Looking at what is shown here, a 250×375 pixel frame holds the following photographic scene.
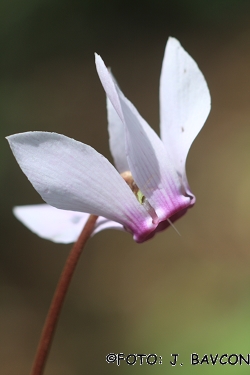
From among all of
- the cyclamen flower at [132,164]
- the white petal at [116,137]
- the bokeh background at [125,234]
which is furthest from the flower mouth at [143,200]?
the bokeh background at [125,234]

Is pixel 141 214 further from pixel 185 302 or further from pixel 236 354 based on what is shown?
pixel 185 302

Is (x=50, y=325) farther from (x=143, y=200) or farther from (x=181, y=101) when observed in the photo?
(x=181, y=101)

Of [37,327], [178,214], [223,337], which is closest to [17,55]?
[37,327]

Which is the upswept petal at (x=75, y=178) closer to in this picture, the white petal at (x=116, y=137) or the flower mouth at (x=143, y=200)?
the flower mouth at (x=143, y=200)

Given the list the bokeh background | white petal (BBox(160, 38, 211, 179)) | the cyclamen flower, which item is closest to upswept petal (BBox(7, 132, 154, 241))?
the cyclamen flower

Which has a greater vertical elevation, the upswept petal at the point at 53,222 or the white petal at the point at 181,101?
the white petal at the point at 181,101

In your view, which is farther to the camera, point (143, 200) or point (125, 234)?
point (125, 234)

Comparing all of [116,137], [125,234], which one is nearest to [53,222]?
[116,137]
